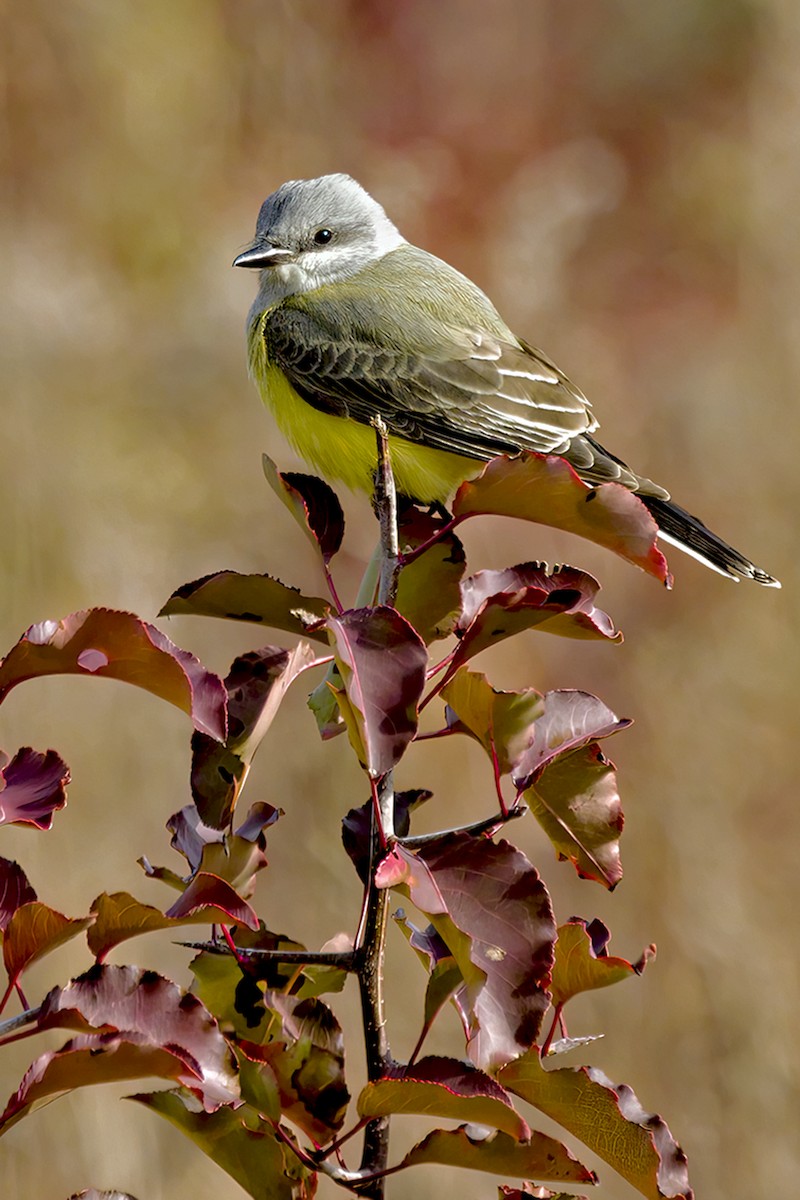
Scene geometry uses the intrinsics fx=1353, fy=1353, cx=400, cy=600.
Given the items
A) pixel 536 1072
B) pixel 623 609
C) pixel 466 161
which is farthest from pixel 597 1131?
pixel 466 161

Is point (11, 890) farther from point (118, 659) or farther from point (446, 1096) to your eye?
point (446, 1096)

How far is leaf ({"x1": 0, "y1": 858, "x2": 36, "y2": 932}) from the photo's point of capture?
1139 mm

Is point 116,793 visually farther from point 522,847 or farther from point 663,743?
point 663,743

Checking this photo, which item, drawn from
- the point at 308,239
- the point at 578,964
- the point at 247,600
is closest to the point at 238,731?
the point at 247,600

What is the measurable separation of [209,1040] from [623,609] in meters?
3.06

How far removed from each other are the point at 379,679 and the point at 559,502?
24cm

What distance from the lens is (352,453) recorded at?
2.46 meters

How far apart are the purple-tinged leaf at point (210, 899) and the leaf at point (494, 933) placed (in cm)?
13

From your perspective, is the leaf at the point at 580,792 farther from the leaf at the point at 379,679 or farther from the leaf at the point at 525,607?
the leaf at the point at 379,679

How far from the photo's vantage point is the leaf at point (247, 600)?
1263mm

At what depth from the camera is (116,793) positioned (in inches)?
132

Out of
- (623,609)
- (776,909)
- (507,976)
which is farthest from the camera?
(623,609)

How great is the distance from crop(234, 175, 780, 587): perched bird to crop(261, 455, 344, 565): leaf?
1020 millimetres

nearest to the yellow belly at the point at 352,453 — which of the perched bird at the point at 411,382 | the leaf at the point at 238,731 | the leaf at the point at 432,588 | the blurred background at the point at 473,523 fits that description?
the perched bird at the point at 411,382
